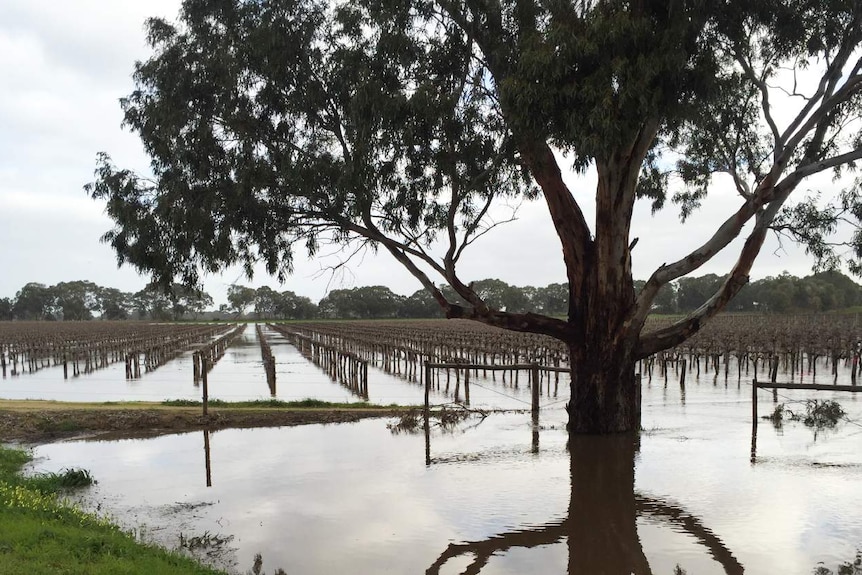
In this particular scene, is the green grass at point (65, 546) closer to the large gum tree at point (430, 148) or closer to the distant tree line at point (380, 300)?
the large gum tree at point (430, 148)

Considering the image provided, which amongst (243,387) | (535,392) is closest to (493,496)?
(535,392)

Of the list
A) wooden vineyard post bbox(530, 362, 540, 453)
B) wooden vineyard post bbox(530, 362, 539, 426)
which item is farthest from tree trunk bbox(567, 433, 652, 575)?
wooden vineyard post bbox(530, 362, 539, 426)

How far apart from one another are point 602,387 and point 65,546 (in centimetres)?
912

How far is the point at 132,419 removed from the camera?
13.9 metres

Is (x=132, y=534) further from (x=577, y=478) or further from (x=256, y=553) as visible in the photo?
(x=577, y=478)

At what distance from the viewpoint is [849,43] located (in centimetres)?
1116

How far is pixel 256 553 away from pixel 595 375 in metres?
7.34

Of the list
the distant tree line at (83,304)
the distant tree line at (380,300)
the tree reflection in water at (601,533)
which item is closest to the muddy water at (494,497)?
the tree reflection in water at (601,533)

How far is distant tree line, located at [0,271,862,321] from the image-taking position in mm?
85062

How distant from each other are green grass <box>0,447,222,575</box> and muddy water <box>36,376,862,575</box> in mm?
797

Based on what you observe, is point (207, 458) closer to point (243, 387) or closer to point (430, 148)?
point (430, 148)

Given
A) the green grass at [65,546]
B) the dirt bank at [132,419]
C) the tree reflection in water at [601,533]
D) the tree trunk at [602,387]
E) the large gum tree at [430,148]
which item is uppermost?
the large gum tree at [430,148]

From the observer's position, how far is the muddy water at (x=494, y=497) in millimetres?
6953

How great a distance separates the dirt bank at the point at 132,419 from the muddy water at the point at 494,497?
0.85 m
